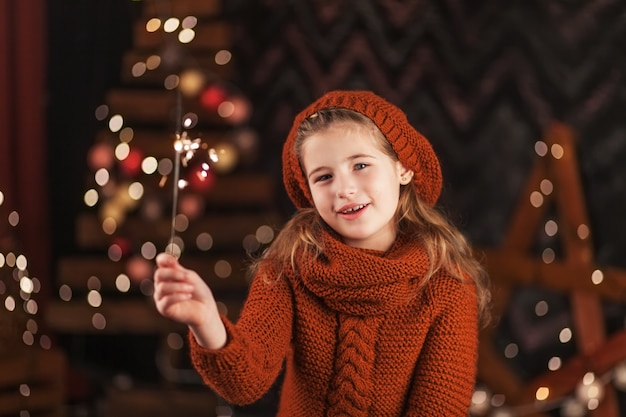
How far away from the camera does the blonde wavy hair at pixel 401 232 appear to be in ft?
4.45

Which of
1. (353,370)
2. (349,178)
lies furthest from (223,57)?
(353,370)

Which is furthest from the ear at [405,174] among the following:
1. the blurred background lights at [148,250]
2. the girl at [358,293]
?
the blurred background lights at [148,250]

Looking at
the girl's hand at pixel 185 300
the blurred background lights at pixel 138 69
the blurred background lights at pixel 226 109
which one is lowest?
the girl's hand at pixel 185 300

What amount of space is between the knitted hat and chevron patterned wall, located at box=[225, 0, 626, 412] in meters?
0.95

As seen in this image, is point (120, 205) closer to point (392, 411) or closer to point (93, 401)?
point (93, 401)

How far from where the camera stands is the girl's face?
52.3 inches

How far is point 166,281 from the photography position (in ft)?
3.68

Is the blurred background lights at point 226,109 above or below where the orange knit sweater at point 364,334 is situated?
above

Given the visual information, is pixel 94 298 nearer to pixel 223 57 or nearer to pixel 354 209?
pixel 223 57

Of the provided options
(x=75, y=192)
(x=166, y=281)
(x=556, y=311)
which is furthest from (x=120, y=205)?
(x=166, y=281)

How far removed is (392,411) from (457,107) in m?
1.34

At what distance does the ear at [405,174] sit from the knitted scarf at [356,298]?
0.12 meters

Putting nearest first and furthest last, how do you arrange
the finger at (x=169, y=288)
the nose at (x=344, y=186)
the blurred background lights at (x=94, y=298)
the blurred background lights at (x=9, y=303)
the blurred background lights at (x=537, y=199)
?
1. the finger at (x=169, y=288)
2. the nose at (x=344, y=186)
3. the blurred background lights at (x=9, y=303)
4. the blurred background lights at (x=537, y=199)
5. the blurred background lights at (x=94, y=298)

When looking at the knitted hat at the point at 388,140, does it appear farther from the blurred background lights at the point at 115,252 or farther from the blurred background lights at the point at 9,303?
the blurred background lights at the point at 115,252
